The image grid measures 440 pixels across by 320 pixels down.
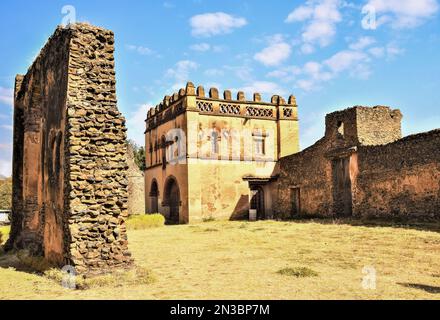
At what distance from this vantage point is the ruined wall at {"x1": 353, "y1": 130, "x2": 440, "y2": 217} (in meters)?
14.0

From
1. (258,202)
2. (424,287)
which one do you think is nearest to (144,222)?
(258,202)

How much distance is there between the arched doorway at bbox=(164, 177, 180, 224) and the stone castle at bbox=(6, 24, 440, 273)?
0.08 metres

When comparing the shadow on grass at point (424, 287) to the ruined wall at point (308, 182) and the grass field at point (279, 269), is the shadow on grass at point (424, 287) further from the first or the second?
the ruined wall at point (308, 182)

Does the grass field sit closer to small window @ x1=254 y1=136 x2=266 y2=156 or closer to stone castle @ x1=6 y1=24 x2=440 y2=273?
stone castle @ x1=6 y1=24 x2=440 y2=273

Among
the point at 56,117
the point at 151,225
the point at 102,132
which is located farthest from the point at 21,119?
the point at 151,225

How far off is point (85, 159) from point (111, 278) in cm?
224

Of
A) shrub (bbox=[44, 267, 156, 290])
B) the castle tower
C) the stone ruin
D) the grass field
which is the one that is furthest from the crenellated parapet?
shrub (bbox=[44, 267, 156, 290])

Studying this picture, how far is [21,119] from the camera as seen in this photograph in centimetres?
1341

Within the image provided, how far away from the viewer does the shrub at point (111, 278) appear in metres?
6.62

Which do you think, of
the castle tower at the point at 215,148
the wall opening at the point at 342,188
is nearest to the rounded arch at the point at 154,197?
the castle tower at the point at 215,148

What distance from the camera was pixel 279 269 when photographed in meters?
7.58

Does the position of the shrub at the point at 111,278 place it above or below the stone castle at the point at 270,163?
below
